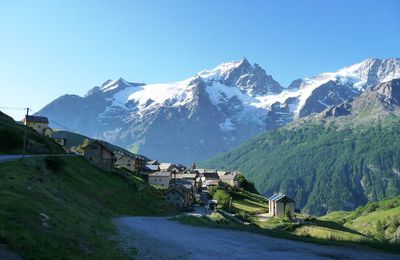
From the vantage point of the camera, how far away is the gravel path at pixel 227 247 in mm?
29656

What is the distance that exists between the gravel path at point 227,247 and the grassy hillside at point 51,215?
9.33 feet

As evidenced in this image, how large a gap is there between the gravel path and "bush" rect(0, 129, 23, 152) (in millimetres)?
51570

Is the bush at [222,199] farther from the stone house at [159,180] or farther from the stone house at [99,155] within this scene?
the stone house at [99,155]

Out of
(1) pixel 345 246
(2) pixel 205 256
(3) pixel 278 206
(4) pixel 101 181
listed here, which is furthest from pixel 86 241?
(3) pixel 278 206

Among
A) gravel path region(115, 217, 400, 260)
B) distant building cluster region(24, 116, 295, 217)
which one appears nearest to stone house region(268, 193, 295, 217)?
distant building cluster region(24, 116, 295, 217)

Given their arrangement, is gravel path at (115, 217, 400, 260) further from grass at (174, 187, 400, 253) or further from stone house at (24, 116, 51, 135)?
stone house at (24, 116, 51, 135)

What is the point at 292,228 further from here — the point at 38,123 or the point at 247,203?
the point at 38,123

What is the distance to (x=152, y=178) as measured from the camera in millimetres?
159625

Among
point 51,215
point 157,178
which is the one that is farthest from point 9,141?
point 157,178

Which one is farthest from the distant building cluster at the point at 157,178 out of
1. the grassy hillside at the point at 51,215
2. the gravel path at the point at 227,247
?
the gravel path at the point at 227,247

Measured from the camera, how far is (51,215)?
3341cm

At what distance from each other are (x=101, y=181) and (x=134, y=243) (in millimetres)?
54629

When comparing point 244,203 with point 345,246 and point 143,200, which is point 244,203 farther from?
point 345,246

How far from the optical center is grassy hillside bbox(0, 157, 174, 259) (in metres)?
23.4
